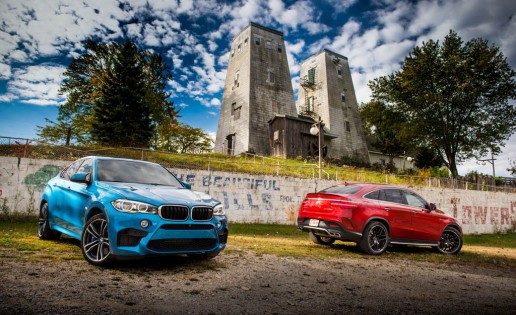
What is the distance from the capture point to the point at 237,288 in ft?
13.3

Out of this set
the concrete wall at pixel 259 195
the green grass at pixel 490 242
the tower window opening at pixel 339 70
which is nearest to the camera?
the concrete wall at pixel 259 195

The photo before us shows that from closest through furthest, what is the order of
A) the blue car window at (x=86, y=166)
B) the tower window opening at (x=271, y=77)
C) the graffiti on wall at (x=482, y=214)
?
the blue car window at (x=86, y=166) → the graffiti on wall at (x=482, y=214) → the tower window opening at (x=271, y=77)

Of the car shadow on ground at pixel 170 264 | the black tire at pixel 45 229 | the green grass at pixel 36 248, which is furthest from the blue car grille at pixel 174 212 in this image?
the black tire at pixel 45 229

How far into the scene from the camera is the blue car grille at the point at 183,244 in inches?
170

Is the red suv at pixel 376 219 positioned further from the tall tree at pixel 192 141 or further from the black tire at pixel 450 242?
the tall tree at pixel 192 141

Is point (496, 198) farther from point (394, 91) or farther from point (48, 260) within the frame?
point (48, 260)

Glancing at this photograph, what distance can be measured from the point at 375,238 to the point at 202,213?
4.85 meters

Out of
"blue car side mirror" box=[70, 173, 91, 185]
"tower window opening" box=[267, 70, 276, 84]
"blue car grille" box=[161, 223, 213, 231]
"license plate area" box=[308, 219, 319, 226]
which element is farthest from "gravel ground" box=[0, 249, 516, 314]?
"tower window opening" box=[267, 70, 276, 84]

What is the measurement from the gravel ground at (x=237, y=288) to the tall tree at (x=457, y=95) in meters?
28.8

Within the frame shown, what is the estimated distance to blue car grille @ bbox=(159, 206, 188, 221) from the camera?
442 centimetres

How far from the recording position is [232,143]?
119ft

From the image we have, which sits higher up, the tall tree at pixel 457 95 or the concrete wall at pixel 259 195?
the tall tree at pixel 457 95

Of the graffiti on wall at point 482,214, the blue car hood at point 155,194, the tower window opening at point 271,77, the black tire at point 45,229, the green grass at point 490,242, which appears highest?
the tower window opening at point 271,77

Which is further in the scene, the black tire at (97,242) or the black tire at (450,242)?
the black tire at (450,242)
